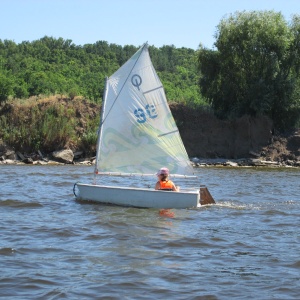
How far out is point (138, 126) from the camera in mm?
19109

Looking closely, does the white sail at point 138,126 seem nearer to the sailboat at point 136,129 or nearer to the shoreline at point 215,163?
the sailboat at point 136,129

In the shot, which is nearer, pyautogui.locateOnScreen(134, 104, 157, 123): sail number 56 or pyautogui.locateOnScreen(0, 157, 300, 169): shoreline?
pyautogui.locateOnScreen(134, 104, 157, 123): sail number 56

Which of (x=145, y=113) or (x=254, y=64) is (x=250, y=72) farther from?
(x=145, y=113)

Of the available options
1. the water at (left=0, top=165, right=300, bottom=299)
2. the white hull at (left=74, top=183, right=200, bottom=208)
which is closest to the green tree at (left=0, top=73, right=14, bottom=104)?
the water at (left=0, top=165, right=300, bottom=299)

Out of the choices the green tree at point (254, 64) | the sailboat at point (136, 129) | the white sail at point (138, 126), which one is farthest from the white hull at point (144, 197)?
the green tree at point (254, 64)

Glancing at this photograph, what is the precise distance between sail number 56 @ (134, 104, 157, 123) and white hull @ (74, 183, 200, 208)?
2.20 meters

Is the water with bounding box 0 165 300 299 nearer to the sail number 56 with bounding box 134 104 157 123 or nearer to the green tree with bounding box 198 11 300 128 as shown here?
the sail number 56 with bounding box 134 104 157 123

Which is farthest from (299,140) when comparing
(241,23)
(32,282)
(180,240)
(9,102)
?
(32,282)

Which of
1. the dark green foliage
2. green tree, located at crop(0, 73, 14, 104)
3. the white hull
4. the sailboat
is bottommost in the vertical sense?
the white hull

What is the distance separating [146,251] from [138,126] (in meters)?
7.35

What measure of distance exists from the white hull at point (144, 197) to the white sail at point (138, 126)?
0.98m

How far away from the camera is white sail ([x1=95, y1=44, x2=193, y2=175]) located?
19.0 m

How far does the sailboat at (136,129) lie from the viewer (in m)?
19.0

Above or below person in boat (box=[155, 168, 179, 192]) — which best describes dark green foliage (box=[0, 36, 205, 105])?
above
